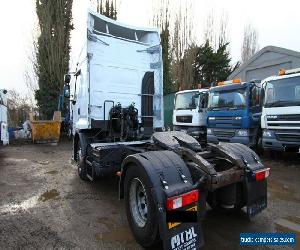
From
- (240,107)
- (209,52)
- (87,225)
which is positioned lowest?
(87,225)

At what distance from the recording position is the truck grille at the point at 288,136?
26.2 ft

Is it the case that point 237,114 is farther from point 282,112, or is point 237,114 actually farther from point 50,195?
point 50,195

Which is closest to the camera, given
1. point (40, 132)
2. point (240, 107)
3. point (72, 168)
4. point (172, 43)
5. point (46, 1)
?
point (72, 168)

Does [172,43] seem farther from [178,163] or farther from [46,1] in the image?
[178,163]

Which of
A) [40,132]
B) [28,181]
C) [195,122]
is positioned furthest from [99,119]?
[40,132]

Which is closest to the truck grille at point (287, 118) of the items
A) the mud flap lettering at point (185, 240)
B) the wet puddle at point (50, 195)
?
the mud flap lettering at point (185, 240)

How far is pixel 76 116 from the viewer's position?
756 cm

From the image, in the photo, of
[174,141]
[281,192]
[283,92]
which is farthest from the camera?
[283,92]

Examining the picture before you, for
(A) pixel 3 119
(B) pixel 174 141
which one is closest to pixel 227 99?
(B) pixel 174 141

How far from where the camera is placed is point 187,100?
12.5 meters

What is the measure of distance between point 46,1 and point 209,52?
13128 mm

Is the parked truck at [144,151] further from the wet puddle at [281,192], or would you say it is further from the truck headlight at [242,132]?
the truck headlight at [242,132]

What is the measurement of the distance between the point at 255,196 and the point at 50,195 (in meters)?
3.68

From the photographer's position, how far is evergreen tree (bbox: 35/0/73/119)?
690 inches
